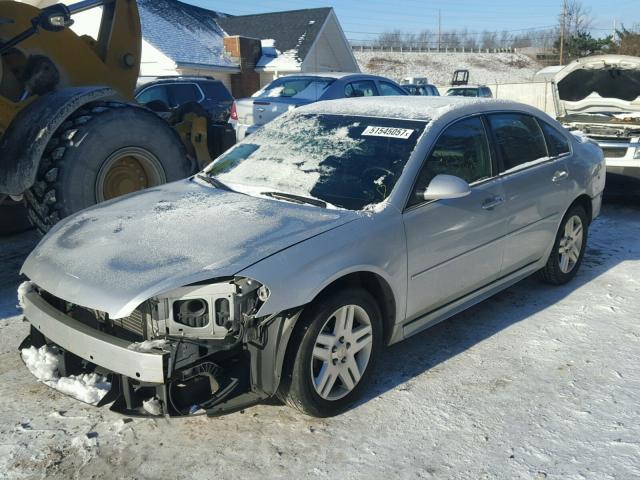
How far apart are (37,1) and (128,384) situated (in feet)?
13.5

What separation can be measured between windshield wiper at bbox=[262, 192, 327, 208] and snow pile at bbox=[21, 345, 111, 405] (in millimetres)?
1452

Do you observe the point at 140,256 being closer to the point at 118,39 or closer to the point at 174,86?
the point at 118,39

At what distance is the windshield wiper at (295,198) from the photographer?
3.65 metres

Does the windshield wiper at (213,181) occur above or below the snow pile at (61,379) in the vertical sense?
above

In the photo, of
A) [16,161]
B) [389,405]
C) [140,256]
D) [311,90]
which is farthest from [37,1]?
[311,90]

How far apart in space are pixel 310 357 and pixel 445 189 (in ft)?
4.29

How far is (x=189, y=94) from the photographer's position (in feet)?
41.0

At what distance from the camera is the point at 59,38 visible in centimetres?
547

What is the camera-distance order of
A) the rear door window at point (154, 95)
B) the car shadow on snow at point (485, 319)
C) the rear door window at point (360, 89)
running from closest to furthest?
the car shadow on snow at point (485, 319)
the rear door window at point (360, 89)
the rear door window at point (154, 95)

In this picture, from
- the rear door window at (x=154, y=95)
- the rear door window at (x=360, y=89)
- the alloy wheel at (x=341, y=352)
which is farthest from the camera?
the rear door window at (x=154, y=95)

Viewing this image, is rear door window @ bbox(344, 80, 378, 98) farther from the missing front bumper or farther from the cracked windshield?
the missing front bumper

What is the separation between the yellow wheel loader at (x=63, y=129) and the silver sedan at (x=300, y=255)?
1100 mm

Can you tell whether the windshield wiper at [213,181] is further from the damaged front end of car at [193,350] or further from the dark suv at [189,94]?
the dark suv at [189,94]

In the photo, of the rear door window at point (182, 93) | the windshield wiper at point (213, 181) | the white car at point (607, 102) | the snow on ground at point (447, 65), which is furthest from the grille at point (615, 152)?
the snow on ground at point (447, 65)
